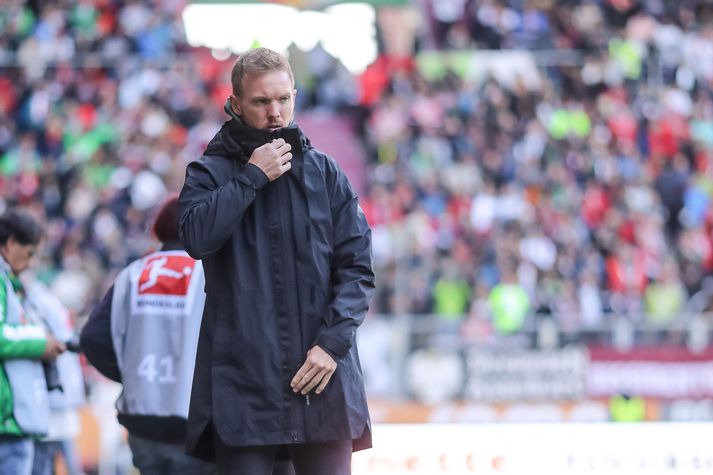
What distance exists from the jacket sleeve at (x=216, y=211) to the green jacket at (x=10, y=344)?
2.13m

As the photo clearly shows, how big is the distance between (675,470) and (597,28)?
13.6 meters

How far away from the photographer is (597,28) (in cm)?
2333

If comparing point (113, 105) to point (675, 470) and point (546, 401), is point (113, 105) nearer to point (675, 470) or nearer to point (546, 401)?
point (546, 401)

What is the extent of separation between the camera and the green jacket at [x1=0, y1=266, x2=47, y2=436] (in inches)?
245

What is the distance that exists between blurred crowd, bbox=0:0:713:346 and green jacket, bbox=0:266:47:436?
9479mm

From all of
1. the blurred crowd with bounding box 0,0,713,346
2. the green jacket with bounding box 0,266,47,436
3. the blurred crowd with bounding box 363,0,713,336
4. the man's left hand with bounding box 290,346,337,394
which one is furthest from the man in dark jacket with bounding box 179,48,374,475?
the blurred crowd with bounding box 0,0,713,346

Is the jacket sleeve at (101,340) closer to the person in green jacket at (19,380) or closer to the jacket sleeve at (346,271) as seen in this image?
the person in green jacket at (19,380)

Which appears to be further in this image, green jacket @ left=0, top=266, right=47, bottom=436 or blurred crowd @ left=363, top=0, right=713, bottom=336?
blurred crowd @ left=363, top=0, right=713, bottom=336

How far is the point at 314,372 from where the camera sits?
13.9 feet

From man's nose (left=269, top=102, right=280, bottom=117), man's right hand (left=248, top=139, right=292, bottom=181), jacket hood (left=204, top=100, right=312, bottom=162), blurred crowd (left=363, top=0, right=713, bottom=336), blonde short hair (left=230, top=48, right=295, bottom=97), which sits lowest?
blurred crowd (left=363, top=0, right=713, bottom=336)

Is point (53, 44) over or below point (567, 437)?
over

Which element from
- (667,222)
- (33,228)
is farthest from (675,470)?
(667,222)

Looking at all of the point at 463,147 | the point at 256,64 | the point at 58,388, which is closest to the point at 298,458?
the point at 256,64

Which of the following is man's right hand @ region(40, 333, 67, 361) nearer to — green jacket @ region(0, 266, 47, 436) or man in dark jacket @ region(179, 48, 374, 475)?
green jacket @ region(0, 266, 47, 436)
